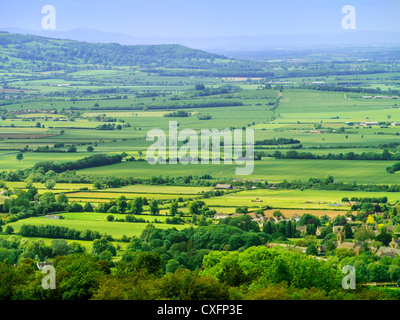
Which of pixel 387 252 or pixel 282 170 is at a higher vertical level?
pixel 282 170

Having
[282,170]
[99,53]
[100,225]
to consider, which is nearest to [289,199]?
[282,170]

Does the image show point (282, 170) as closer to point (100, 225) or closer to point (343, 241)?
point (100, 225)

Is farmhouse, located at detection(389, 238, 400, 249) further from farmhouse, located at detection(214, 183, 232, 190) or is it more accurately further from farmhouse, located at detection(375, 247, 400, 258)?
farmhouse, located at detection(214, 183, 232, 190)

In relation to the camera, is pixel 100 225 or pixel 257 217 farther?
pixel 257 217

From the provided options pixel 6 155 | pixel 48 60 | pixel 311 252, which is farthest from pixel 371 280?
pixel 48 60

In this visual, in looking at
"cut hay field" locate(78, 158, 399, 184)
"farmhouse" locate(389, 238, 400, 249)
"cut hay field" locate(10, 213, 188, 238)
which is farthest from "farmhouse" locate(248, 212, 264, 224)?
"cut hay field" locate(78, 158, 399, 184)

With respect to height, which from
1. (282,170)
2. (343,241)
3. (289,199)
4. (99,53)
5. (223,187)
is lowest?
(343,241)

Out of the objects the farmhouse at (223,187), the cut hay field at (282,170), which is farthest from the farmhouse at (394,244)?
the cut hay field at (282,170)

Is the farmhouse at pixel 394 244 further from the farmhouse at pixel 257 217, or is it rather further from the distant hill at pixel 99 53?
the distant hill at pixel 99 53
